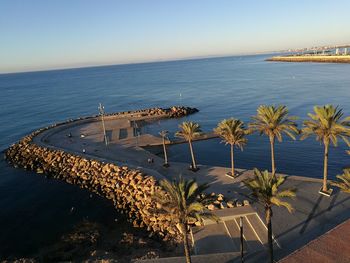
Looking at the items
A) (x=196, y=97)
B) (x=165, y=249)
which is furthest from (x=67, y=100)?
(x=165, y=249)

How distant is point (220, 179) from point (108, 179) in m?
17.4

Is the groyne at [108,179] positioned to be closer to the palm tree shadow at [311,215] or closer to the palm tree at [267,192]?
the palm tree at [267,192]

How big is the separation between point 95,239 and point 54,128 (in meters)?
50.3

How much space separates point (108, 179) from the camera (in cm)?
4744

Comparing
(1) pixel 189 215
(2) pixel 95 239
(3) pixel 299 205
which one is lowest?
(2) pixel 95 239

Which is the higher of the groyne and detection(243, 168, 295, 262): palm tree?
detection(243, 168, 295, 262): palm tree

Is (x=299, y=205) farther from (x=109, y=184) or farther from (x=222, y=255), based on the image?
(x=109, y=184)

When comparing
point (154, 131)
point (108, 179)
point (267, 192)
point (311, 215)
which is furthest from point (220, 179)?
point (154, 131)

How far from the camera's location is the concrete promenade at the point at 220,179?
29688mm

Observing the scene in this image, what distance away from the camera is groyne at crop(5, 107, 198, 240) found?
120ft

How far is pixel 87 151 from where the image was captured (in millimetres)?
59375

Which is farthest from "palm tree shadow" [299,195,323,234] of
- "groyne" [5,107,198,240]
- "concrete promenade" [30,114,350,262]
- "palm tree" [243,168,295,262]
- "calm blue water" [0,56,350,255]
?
"calm blue water" [0,56,350,255]

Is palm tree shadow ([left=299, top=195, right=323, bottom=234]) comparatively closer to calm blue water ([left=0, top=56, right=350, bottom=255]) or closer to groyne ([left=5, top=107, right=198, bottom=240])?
groyne ([left=5, top=107, right=198, bottom=240])

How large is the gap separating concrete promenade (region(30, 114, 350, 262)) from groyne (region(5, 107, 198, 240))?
2354 mm
